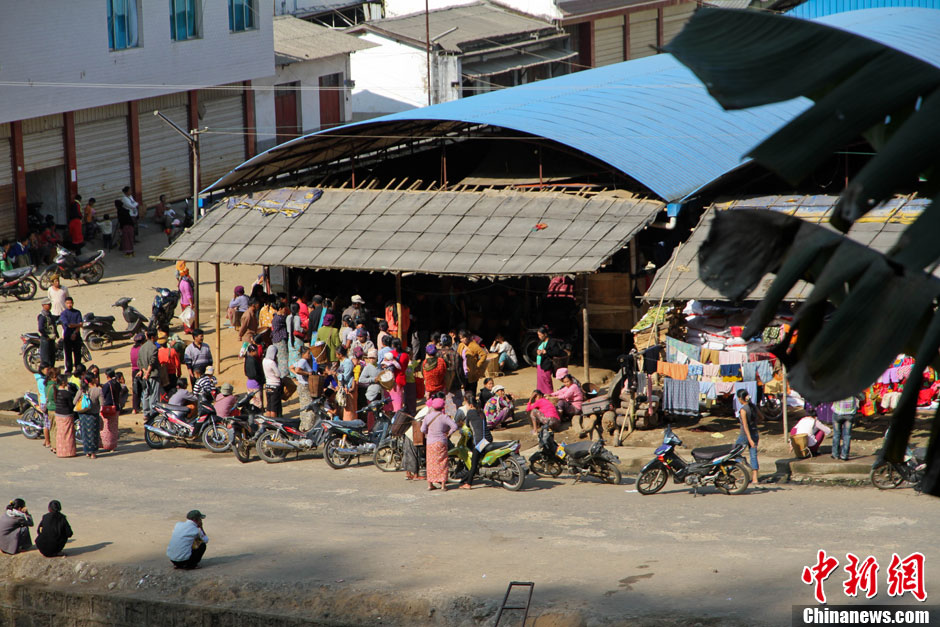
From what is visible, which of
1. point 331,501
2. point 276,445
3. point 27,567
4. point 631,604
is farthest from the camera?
point 276,445

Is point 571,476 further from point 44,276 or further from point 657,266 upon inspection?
point 44,276

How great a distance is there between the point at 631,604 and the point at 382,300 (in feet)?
38.7

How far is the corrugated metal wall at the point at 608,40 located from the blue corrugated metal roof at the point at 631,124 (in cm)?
2129

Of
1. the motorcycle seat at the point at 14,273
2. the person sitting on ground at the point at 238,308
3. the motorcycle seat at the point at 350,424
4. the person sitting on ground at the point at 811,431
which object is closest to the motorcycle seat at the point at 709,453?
the person sitting on ground at the point at 811,431

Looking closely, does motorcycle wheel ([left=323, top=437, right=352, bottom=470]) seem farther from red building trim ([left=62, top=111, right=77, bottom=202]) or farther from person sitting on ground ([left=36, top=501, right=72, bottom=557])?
red building trim ([left=62, top=111, right=77, bottom=202])

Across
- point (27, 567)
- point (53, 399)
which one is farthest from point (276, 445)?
point (27, 567)

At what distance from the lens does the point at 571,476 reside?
15523 millimetres

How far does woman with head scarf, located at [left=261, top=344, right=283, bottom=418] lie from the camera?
17797 millimetres

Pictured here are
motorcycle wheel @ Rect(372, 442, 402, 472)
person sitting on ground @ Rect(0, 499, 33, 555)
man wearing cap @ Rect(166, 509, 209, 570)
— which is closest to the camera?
man wearing cap @ Rect(166, 509, 209, 570)

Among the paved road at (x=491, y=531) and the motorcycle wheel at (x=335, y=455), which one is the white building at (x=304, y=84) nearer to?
the paved road at (x=491, y=531)

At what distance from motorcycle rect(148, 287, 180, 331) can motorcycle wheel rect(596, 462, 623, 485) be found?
10.2 meters

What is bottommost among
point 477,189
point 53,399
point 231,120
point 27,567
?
point 27,567

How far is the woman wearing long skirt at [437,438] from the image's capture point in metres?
14.7

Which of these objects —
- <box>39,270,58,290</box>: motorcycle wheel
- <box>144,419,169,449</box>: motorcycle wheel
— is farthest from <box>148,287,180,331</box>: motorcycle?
<box>144,419,169,449</box>: motorcycle wheel
